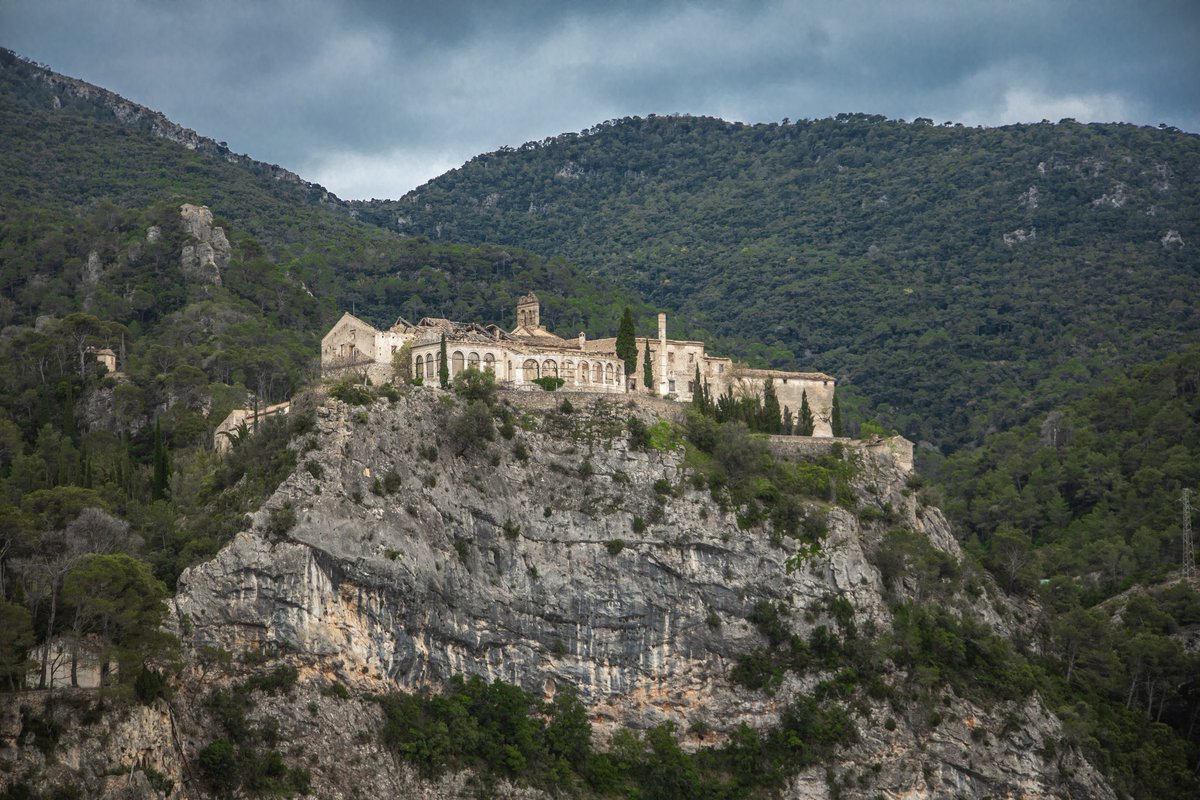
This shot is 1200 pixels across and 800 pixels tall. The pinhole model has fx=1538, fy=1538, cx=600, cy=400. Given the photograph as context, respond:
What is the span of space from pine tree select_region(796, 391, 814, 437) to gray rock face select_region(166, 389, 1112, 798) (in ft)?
34.0

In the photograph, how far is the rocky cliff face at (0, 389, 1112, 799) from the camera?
215 ft

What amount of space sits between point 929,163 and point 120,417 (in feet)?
389

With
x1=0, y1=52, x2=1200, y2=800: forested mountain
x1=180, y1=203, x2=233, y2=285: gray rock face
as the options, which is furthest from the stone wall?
x1=180, y1=203, x2=233, y2=285: gray rock face

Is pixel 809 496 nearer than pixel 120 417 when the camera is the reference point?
Yes

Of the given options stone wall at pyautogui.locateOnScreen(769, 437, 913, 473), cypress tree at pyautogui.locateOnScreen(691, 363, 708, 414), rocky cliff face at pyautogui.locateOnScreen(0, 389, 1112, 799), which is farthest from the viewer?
cypress tree at pyautogui.locateOnScreen(691, 363, 708, 414)

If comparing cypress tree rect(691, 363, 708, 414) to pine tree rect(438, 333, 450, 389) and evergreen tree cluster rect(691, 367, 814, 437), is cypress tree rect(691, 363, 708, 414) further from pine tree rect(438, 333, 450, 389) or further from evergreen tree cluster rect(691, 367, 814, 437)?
pine tree rect(438, 333, 450, 389)

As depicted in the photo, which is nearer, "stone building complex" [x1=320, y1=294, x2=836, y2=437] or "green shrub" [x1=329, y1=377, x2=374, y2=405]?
"green shrub" [x1=329, y1=377, x2=374, y2=405]

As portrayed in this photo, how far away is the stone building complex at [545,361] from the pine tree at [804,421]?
1.10 metres

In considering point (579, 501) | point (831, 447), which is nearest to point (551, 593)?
point (579, 501)

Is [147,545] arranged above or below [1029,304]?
below

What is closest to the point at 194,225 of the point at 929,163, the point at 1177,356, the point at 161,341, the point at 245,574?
the point at 161,341

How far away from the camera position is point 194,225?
118 meters

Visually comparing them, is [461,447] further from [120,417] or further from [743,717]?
[120,417]

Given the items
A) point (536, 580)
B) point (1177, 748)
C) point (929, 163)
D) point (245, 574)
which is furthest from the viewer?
point (929, 163)
